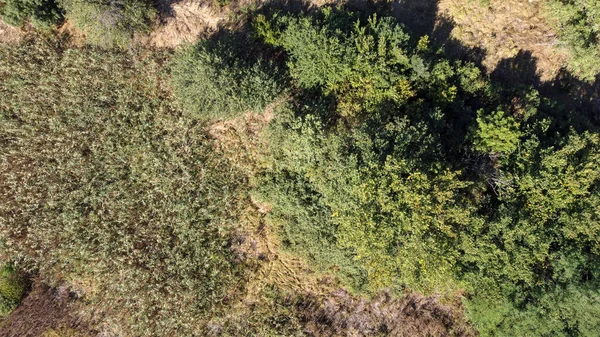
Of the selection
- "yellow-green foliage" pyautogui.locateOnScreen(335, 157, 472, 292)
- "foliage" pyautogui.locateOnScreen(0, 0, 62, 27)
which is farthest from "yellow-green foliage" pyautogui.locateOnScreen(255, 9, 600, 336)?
"foliage" pyautogui.locateOnScreen(0, 0, 62, 27)

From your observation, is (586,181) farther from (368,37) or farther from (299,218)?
(299,218)

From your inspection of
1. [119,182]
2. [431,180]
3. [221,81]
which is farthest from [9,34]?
[431,180]

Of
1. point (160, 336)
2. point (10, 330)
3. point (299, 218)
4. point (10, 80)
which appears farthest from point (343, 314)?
point (10, 80)

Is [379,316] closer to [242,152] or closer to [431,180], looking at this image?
[431,180]

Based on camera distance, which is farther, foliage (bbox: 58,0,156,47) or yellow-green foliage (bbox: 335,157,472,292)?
foliage (bbox: 58,0,156,47)

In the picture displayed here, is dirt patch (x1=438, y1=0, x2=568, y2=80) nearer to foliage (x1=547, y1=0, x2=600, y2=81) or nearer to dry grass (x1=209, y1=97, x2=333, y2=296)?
foliage (x1=547, y1=0, x2=600, y2=81)

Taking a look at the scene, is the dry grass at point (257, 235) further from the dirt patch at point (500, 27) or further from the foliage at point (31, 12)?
the dirt patch at point (500, 27)
